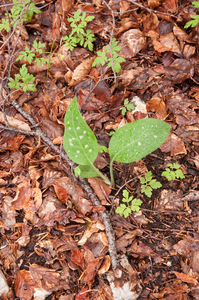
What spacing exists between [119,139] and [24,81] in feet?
3.72

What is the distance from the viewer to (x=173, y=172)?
1.54 m

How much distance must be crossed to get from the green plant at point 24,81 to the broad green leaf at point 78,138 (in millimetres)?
774

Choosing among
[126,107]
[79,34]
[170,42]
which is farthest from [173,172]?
[79,34]

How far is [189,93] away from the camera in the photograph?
1.71 metres

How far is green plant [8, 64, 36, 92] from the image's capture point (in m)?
1.81

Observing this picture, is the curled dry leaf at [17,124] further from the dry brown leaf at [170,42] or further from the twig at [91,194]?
the dry brown leaf at [170,42]

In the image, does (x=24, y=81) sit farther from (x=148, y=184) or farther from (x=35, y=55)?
(x=148, y=184)

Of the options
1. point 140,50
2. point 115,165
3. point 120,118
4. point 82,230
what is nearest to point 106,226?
point 82,230

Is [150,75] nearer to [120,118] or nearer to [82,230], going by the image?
[120,118]

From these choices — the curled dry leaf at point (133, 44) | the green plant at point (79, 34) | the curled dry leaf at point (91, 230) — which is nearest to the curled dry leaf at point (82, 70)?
the green plant at point (79, 34)

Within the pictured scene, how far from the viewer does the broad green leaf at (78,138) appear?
128cm

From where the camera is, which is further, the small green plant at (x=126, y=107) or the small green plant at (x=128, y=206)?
the small green plant at (x=126, y=107)

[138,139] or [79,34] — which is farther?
[79,34]

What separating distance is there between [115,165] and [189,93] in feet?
2.95
